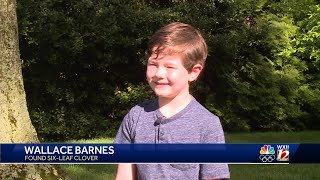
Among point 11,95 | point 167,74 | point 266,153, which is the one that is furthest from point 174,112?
point 11,95

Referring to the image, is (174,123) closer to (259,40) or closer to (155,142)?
(155,142)

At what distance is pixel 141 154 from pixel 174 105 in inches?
11.4

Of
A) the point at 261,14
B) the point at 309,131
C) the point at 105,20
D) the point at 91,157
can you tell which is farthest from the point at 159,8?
the point at 91,157

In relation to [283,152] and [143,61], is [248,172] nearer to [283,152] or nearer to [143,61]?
[283,152]

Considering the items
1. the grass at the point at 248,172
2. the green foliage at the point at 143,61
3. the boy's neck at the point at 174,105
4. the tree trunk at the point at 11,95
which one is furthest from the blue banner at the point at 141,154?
A: the green foliage at the point at 143,61

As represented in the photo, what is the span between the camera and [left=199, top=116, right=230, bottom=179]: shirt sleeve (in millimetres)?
2127

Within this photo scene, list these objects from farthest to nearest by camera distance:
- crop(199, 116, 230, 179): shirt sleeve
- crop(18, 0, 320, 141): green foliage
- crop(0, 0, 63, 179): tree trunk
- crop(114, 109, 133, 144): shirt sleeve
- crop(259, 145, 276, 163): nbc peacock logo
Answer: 1. crop(18, 0, 320, 141): green foliage
2. crop(0, 0, 63, 179): tree trunk
3. crop(259, 145, 276, 163): nbc peacock logo
4. crop(114, 109, 133, 144): shirt sleeve
5. crop(199, 116, 230, 179): shirt sleeve

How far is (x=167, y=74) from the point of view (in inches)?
85.9

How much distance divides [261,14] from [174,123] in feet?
43.9

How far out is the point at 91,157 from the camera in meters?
2.75

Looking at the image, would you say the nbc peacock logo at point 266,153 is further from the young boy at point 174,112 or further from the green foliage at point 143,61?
the green foliage at point 143,61

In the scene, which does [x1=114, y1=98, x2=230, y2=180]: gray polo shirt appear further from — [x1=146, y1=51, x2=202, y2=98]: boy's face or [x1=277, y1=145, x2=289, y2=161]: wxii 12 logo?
[x1=277, y1=145, x2=289, y2=161]: wxii 12 logo

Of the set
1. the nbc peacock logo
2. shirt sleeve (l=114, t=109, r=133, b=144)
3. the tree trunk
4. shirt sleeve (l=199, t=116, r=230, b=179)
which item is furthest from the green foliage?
shirt sleeve (l=199, t=116, r=230, b=179)

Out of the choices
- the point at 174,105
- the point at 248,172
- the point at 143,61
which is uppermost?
the point at 174,105
